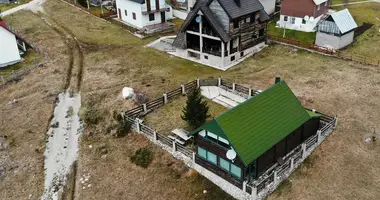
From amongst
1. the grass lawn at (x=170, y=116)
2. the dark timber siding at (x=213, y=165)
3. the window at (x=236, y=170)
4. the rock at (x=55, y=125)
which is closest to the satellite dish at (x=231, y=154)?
the dark timber siding at (x=213, y=165)

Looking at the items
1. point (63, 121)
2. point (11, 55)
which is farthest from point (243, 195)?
point (11, 55)

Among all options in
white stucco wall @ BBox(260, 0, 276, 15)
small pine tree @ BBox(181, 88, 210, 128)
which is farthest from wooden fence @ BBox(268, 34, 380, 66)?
small pine tree @ BBox(181, 88, 210, 128)

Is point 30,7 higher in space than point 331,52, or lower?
→ higher

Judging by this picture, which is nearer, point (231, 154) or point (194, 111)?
point (231, 154)

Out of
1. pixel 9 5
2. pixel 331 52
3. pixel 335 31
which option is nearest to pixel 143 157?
pixel 331 52

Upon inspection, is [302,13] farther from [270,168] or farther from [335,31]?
[270,168]

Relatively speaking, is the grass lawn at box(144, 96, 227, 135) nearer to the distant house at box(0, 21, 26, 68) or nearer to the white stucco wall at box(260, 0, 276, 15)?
the distant house at box(0, 21, 26, 68)

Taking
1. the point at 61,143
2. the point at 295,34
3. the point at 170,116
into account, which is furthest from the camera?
the point at 295,34
